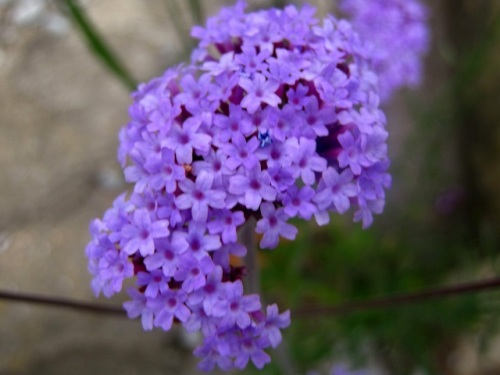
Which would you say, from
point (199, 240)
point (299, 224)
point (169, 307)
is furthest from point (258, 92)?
point (299, 224)

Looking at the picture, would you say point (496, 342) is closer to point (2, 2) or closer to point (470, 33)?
point (470, 33)

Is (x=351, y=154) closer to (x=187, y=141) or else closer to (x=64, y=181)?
(x=187, y=141)

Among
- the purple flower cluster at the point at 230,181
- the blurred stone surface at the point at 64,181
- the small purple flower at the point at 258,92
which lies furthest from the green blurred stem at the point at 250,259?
the blurred stone surface at the point at 64,181

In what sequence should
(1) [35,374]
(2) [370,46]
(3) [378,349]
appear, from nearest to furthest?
(2) [370,46]
(1) [35,374]
(3) [378,349]

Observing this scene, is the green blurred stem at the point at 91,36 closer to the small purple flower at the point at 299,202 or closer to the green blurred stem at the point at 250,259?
the green blurred stem at the point at 250,259

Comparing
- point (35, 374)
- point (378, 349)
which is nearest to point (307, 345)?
point (378, 349)

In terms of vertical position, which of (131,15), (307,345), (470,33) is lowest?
(307,345)
